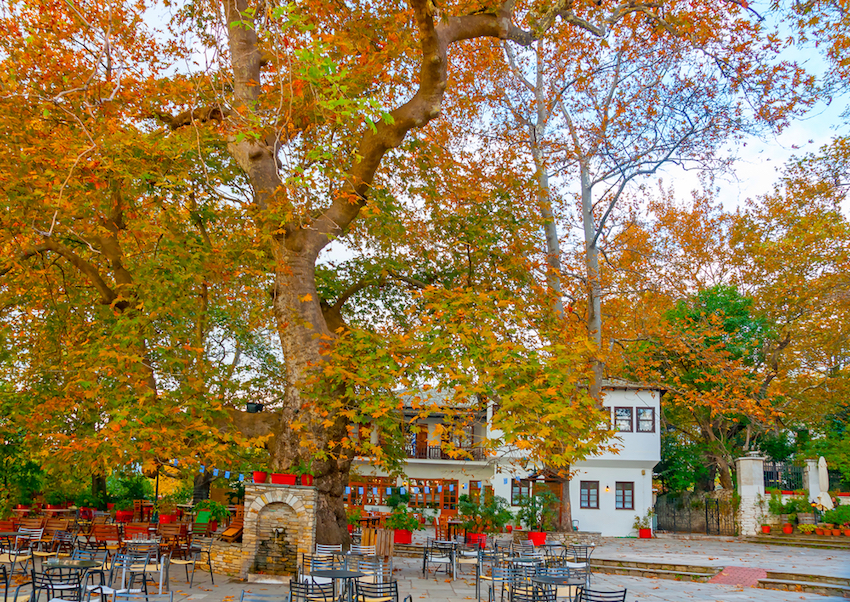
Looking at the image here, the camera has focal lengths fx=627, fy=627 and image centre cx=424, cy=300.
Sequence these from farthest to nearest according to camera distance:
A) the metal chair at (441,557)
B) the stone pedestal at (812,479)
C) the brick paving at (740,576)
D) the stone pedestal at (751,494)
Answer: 1. the stone pedestal at (812,479)
2. the stone pedestal at (751,494)
3. the brick paving at (740,576)
4. the metal chair at (441,557)

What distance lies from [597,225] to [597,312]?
2644 millimetres

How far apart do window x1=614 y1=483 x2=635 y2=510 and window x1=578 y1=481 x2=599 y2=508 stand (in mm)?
902

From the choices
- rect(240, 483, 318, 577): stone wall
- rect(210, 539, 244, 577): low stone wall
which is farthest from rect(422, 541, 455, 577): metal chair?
rect(210, 539, 244, 577): low stone wall

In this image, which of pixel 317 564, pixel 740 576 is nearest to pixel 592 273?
pixel 740 576

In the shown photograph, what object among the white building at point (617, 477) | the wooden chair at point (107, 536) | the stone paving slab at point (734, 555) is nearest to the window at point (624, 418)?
the white building at point (617, 477)

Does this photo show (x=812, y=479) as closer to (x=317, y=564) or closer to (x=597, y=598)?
(x=597, y=598)

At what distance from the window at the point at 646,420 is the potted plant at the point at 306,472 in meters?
20.3

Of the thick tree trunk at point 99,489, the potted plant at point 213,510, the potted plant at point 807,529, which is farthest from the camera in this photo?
the potted plant at point 807,529

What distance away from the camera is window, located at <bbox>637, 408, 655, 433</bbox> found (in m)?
28.3

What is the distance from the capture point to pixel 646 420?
93.4 ft

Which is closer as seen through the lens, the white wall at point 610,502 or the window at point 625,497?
the white wall at point 610,502

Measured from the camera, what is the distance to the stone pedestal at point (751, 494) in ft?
79.4

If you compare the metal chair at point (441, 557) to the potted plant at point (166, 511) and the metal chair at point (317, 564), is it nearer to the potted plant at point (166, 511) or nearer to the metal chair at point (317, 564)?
the metal chair at point (317, 564)

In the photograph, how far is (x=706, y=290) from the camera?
93.8ft
